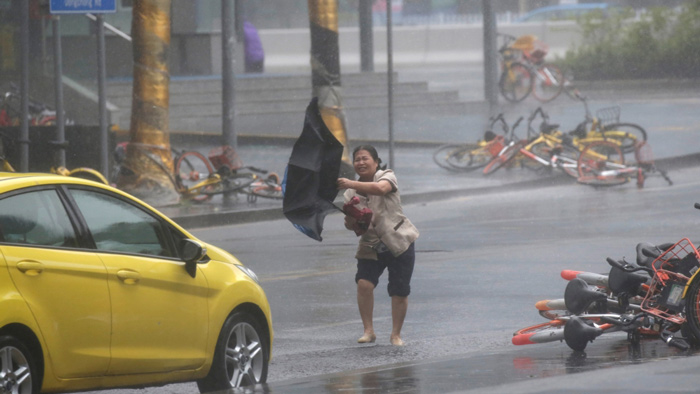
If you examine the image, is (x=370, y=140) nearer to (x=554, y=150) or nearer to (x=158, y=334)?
(x=554, y=150)

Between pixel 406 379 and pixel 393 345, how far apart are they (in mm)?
1883

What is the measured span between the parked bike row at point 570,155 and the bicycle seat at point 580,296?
13175mm

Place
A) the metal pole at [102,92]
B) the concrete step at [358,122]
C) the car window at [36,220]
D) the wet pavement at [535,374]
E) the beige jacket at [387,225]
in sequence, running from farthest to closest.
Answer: the concrete step at [358,122]
the metal pole at [102,92]
the beige jacket at [387,225]
the wet pavement at [535,374]
the car window at [36,220]

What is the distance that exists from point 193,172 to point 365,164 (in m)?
11.6

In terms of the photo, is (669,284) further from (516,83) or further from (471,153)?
(516,83)

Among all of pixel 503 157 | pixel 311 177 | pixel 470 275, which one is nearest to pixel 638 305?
pixel 311 177

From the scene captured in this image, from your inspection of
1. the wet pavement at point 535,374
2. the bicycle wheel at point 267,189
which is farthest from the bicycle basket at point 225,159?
the wet pavement at point 535,374

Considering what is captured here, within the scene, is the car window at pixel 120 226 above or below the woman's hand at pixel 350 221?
above

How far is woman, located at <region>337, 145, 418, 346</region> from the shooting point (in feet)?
31.1

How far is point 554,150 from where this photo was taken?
22.8 metres

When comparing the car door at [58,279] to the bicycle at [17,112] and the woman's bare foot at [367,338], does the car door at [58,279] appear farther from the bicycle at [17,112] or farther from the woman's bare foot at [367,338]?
the bicycle at [17,112]

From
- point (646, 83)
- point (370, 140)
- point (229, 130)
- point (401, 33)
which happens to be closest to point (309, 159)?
point (229, 130)

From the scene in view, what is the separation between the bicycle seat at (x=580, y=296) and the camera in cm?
875

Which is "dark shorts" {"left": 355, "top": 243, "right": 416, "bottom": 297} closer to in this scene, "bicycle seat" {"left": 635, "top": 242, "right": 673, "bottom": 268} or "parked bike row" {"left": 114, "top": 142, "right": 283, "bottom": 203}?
"bicycle seat" {"left": 635, "top": 242, "right": 673, "bottom": 268}
